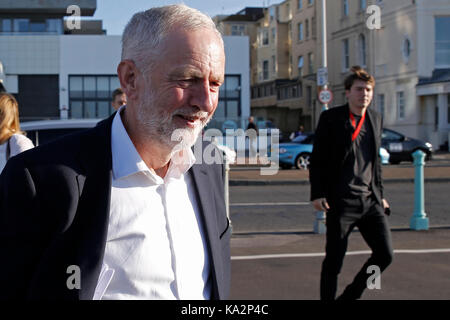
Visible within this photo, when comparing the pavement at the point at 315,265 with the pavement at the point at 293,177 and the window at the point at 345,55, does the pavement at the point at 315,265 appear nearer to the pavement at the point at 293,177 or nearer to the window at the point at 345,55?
the pavement at the point at 293,177

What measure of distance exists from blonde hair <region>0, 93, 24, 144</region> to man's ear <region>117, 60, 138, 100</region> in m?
3.20

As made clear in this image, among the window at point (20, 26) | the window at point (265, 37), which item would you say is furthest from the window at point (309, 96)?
the window at point (20, 26)

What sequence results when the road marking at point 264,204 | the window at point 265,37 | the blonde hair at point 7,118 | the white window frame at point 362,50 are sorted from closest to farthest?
1. the blonde hair at point 7,118
2. the road marking at point 264,204
3. the white window frame at point 362,50
4. the window at point 265,37

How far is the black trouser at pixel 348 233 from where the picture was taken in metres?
5.06

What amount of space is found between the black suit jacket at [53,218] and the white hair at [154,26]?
1.04ft

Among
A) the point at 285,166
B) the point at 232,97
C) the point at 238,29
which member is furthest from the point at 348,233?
the point at 238,29

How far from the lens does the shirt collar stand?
80.3 inches

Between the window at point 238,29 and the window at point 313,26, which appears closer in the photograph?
the window at point 313,26

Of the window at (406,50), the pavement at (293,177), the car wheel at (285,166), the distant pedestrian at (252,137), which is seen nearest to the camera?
the pavement at (293,177)

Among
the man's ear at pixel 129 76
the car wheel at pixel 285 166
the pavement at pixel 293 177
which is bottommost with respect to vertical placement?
the pavement at pixel 293 177

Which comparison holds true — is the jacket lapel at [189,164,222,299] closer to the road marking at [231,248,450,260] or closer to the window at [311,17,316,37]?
the road marking at [231,248,450,260]

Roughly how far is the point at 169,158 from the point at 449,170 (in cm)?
1948

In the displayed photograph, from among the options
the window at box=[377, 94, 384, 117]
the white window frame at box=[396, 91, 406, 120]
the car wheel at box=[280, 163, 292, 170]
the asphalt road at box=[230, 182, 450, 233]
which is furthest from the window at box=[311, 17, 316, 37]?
the asphalt road at box=[230, 182, 450, 233]

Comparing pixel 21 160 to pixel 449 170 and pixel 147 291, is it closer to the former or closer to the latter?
pixel 147 291
